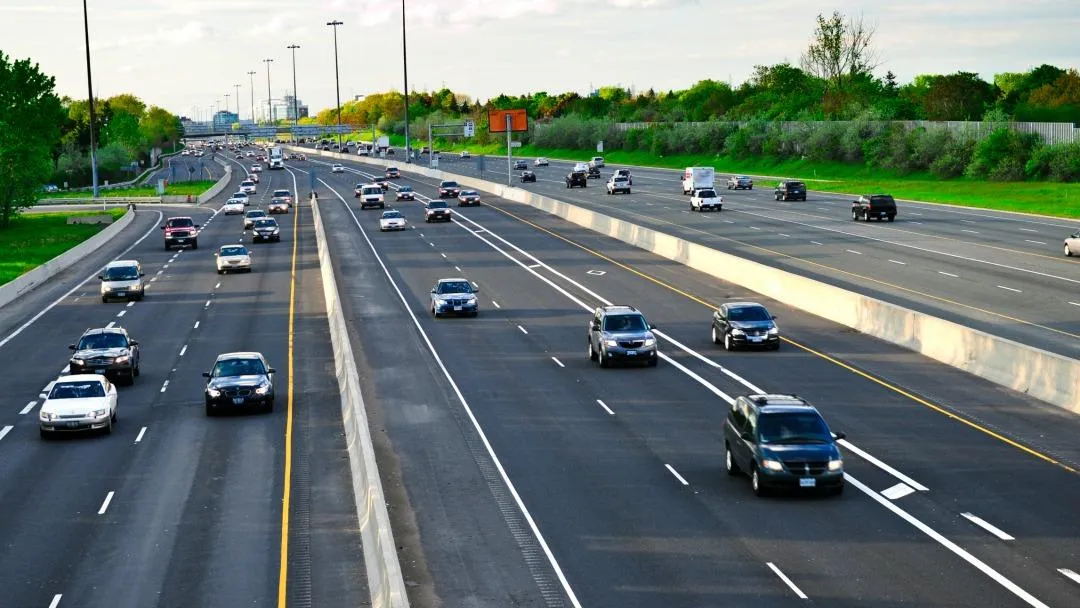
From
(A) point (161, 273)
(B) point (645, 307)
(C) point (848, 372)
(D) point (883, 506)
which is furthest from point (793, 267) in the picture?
(D) point (883, 506)

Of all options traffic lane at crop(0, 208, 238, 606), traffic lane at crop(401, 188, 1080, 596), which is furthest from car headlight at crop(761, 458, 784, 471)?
traffic lane at crop(0, 208, 238, 606)

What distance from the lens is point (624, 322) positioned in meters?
38.7

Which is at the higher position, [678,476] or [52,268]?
[678,476]

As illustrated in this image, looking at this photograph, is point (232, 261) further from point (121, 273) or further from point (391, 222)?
point (391, 222)

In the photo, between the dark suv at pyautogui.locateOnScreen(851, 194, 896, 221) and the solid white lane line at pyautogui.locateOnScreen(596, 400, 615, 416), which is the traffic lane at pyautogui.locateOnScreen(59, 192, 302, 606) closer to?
the solid white lane line at pyautogui.locateOnScreen(596, 400, 615, 416)

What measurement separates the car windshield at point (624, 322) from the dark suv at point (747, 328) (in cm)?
314

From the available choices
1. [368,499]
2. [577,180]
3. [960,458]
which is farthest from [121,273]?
[577,180]

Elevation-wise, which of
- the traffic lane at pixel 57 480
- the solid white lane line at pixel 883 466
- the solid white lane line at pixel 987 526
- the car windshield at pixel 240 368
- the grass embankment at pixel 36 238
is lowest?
the grass embankment at pixel 36 238

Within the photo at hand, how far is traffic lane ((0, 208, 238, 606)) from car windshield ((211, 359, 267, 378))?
87.8 inches

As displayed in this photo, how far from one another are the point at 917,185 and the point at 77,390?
9052cm

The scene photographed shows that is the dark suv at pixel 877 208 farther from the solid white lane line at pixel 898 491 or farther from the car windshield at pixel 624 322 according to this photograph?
the solid white lane line at pixel 898 491

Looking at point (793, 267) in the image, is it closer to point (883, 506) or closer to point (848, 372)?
point (848, 372)

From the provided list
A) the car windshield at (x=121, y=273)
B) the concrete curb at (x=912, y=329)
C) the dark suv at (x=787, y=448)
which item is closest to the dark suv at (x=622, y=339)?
the concrete curb at (x=912, y=329)

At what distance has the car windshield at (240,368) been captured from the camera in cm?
3434
